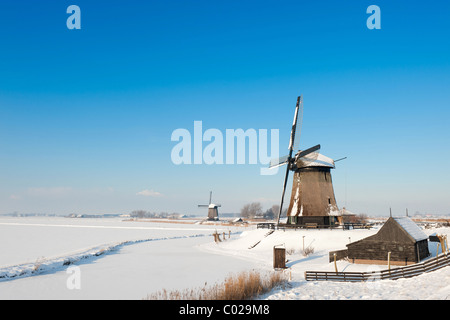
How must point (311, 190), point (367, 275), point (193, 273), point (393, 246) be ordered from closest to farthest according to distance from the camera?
1. point (367, 275)
2. point (193, 273)
3. point (393, 246)
4. point (311, 190)

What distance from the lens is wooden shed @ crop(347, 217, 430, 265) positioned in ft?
68.8

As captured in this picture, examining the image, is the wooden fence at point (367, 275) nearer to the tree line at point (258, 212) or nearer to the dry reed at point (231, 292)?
the dry reed at point (231, 292)

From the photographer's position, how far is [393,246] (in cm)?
2148

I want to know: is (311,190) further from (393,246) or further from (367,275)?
(367,275)

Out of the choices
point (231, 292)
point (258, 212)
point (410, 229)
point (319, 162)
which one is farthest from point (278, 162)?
point (258, 212)

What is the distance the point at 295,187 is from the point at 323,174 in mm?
2967

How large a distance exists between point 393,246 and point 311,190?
10.9 metres

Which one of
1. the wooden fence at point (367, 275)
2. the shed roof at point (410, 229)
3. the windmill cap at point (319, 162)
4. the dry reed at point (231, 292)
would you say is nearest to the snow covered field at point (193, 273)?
the dry reed at point (231, 292)

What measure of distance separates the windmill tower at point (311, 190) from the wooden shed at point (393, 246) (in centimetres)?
878

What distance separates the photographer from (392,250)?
21.4m

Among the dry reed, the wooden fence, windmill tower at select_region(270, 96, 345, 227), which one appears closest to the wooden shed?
the wooden fence

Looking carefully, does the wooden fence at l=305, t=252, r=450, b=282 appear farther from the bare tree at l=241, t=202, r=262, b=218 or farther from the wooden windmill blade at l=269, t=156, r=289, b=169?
the bare tree at l=241, t=202, r=262, b=218
